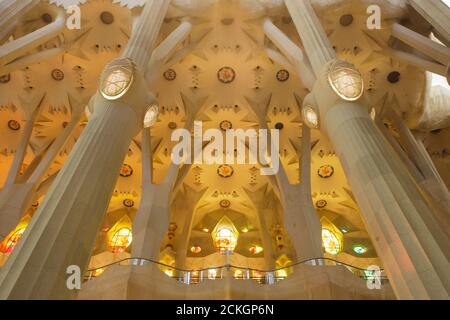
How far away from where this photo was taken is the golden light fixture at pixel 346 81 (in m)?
6.42

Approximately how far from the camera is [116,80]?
634 centimetres

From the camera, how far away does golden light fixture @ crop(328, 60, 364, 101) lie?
21.1ft

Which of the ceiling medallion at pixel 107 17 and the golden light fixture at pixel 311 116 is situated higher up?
the ceiling medallion at pixel 107 17

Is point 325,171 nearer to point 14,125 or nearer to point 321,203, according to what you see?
point 321,203

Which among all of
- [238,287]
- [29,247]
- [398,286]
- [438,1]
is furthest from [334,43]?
[29,247]

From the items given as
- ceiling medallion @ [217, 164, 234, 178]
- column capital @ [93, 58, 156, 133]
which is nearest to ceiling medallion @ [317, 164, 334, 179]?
ceiling medallion @ [217, 164, 234, 178]

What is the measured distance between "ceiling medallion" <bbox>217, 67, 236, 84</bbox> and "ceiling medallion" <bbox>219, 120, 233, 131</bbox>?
1.59m

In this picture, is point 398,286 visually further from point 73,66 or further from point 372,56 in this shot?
point 73,66

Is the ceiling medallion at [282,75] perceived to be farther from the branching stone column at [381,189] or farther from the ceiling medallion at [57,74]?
the ceiling medallion at [57,74]

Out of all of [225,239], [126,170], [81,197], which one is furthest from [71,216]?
A: [225,239]

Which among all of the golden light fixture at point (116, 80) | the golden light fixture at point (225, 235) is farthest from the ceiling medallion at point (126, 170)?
the golden light fixture at point (116, 80)

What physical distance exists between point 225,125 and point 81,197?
33.3 ft

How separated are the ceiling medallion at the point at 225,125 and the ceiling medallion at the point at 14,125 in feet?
23.6

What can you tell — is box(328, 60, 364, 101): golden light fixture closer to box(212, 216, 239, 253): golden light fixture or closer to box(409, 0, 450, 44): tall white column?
box(409, 0, 450, 44): tall white column
